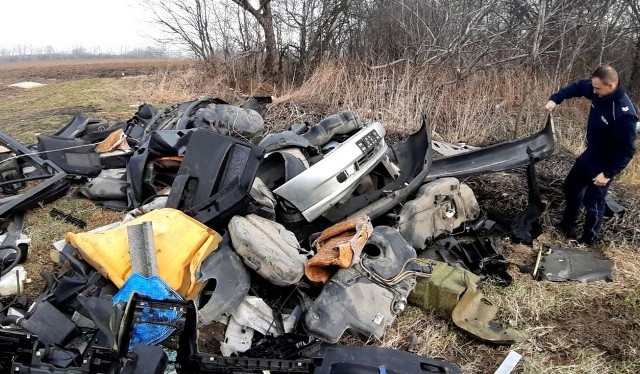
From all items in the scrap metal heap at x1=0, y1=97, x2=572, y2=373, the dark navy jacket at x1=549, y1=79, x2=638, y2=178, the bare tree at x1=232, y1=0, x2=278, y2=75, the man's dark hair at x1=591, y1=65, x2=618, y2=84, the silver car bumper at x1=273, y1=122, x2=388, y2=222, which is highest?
the bare tree at x1=232, y1=0, x2=278, y2=75

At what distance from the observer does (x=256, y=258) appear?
3.17 metres

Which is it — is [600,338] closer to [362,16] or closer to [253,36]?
[362,16]

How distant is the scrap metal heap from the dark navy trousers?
47 cm

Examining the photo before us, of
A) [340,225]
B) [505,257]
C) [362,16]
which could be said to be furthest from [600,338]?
[362,16]

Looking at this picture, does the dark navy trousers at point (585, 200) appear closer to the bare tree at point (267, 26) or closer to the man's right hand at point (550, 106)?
the man's right hand at point (550, 106)

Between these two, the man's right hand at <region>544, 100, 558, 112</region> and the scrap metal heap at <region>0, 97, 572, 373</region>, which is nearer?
the scrap metal heap at <region>0, 97, 572, 373</region>

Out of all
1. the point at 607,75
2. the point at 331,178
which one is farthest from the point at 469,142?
the point at 331,178

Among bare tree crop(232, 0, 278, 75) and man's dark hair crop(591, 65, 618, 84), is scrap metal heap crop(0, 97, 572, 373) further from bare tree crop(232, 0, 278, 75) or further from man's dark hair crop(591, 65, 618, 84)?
bare tree crop(232, 0, 278, 75)

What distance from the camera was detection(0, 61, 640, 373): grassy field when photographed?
3.18 m

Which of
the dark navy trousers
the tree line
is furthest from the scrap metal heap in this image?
the tree line

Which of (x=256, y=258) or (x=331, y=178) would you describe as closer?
(x=256, y=258)

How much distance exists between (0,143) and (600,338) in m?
5.76

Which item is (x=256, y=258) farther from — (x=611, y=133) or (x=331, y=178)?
(x=611, y=133)

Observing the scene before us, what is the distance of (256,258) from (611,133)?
3.46 metres
